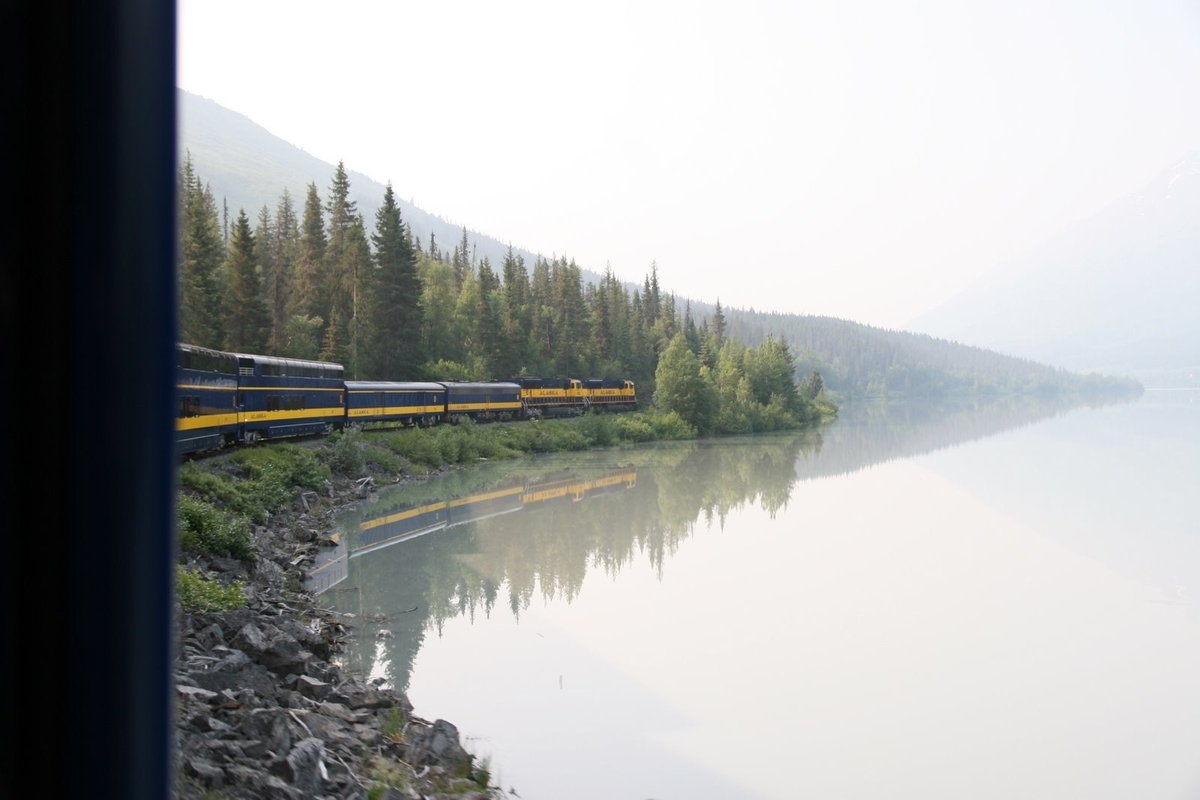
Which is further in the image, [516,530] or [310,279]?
[310,279]

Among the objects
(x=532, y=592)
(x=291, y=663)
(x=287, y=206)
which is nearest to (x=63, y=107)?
(x=291, y=663)

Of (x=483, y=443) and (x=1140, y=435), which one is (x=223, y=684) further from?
(x=1140, y=435)

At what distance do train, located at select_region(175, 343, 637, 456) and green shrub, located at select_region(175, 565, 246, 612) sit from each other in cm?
241

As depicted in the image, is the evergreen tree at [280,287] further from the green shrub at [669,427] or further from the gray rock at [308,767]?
the gray rock at [308,767]

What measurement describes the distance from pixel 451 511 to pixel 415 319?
2988 cm

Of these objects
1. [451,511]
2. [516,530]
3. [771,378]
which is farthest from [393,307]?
[771,378]

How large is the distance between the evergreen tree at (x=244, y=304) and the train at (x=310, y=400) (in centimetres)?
579

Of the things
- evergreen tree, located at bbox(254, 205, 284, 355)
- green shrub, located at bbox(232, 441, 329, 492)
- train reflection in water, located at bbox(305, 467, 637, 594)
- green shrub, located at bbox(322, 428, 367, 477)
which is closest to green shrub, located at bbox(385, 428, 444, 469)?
train reflection in water, located at bbox(305, 467, 637, 594)

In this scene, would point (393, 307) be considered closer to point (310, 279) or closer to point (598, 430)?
point (310, 279)

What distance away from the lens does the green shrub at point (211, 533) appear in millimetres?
14031

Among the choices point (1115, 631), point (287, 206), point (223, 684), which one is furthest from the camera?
point (287, 206)

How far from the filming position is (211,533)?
47.4 feet

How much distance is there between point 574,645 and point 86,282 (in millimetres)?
12602

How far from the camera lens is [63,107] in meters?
1.14
